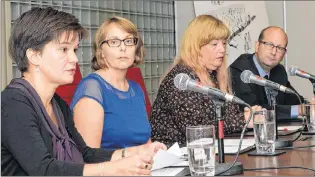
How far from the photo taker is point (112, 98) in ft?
7.79

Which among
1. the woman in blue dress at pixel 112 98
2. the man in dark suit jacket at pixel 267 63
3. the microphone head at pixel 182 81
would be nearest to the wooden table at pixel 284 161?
the microphone head at pixel 182 81

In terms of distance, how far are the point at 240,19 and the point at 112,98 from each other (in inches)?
103

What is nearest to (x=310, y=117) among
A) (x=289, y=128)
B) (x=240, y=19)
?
(x=289, y=128)

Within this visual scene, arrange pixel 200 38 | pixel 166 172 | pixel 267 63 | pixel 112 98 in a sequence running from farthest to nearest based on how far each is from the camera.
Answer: pixel 267 63 → pixel 200 38 → pixel 112 98 → pixel 166 172

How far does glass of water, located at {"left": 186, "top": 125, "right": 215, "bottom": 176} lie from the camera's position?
152cm

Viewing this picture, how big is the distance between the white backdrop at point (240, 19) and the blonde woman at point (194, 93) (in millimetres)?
1839

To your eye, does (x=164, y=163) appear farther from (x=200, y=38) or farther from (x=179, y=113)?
(x=200, y=38)

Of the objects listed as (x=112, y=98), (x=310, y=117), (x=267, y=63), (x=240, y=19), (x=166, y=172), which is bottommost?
(x=166, y=172)

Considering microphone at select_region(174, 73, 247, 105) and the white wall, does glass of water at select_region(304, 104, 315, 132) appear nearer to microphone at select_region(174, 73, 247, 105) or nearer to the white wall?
microphone at select_region(174, 73, 247, 105)

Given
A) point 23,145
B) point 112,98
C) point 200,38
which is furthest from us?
point 200,38

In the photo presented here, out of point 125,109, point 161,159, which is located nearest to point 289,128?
point 125,109

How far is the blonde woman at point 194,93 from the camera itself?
2.52m

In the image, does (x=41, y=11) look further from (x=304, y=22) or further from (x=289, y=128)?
(x=304, y=22)

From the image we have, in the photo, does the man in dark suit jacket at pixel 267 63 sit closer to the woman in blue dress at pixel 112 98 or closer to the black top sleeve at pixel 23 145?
the woman in blue dress at pixel 112 98
